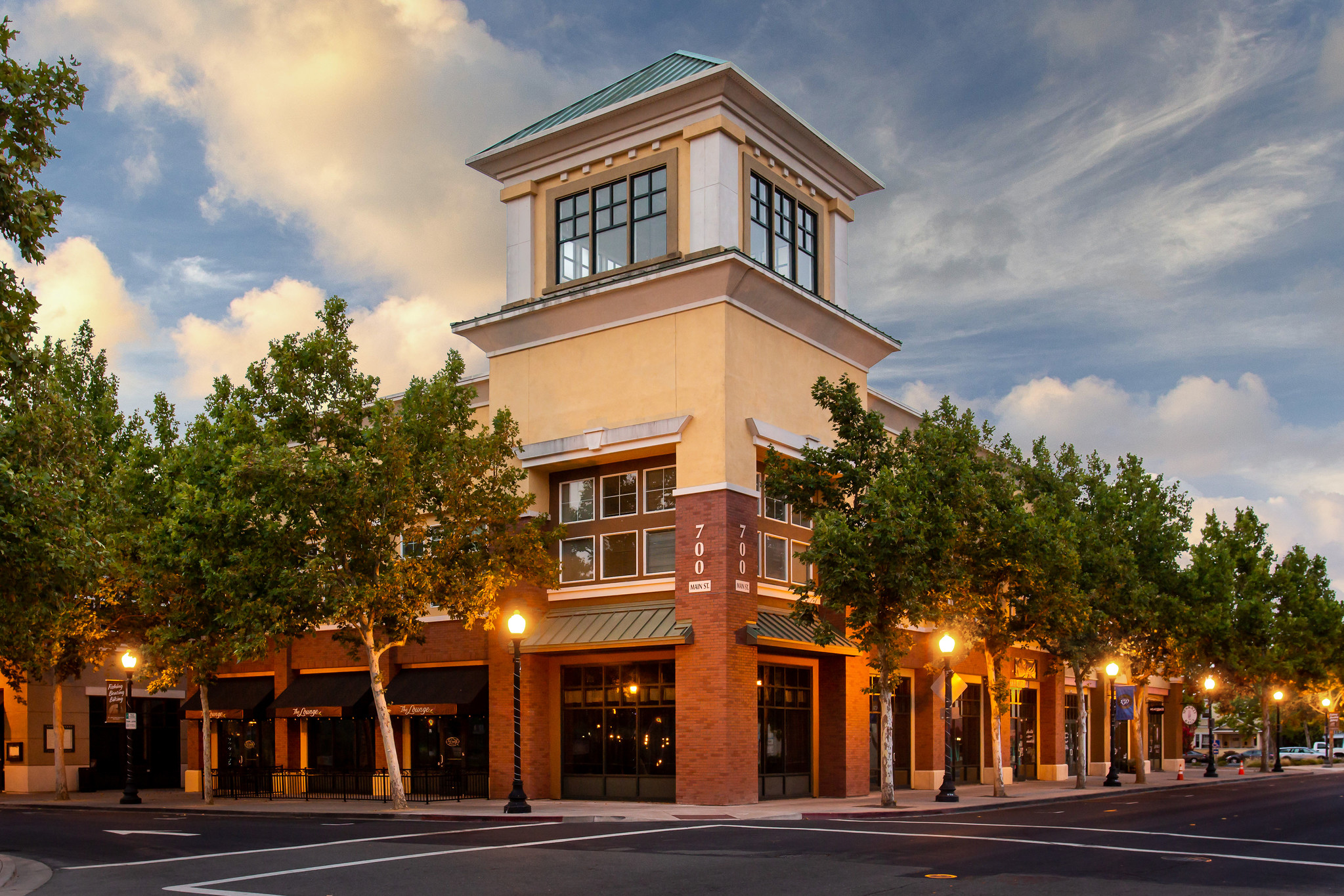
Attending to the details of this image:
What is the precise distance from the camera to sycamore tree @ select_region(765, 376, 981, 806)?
2830 centimetres

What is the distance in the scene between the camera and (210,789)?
110 ft

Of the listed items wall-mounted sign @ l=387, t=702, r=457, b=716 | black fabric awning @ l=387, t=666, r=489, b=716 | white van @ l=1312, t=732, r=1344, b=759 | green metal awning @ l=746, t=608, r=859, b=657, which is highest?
green metal awning @ l=746, t=608, r=859, b=657

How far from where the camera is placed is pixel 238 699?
38.2 metres

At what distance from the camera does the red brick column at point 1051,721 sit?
45.6 m

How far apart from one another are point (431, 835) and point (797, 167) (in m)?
21.5

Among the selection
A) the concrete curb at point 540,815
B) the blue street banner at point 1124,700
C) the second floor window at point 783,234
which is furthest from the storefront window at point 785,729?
the blue street banner at point 1124,700

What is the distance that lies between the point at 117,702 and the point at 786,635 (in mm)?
20391

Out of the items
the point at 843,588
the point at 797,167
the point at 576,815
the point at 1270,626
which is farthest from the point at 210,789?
the point at 1270,626

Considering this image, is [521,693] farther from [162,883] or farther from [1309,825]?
[1309,825]

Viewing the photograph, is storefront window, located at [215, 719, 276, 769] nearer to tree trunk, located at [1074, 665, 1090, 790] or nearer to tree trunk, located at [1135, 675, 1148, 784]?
tree trunk, located at [1074, 665, 1090, 790]

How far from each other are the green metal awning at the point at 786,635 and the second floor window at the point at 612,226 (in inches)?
408

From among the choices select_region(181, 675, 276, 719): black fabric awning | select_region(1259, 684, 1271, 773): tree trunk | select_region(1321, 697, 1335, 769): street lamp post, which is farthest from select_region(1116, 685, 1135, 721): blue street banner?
select_region(1321, 697, 1335, 769): street lamp post

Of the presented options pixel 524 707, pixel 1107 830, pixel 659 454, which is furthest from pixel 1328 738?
pixel 524 707

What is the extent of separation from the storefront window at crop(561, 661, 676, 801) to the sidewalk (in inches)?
28.6
